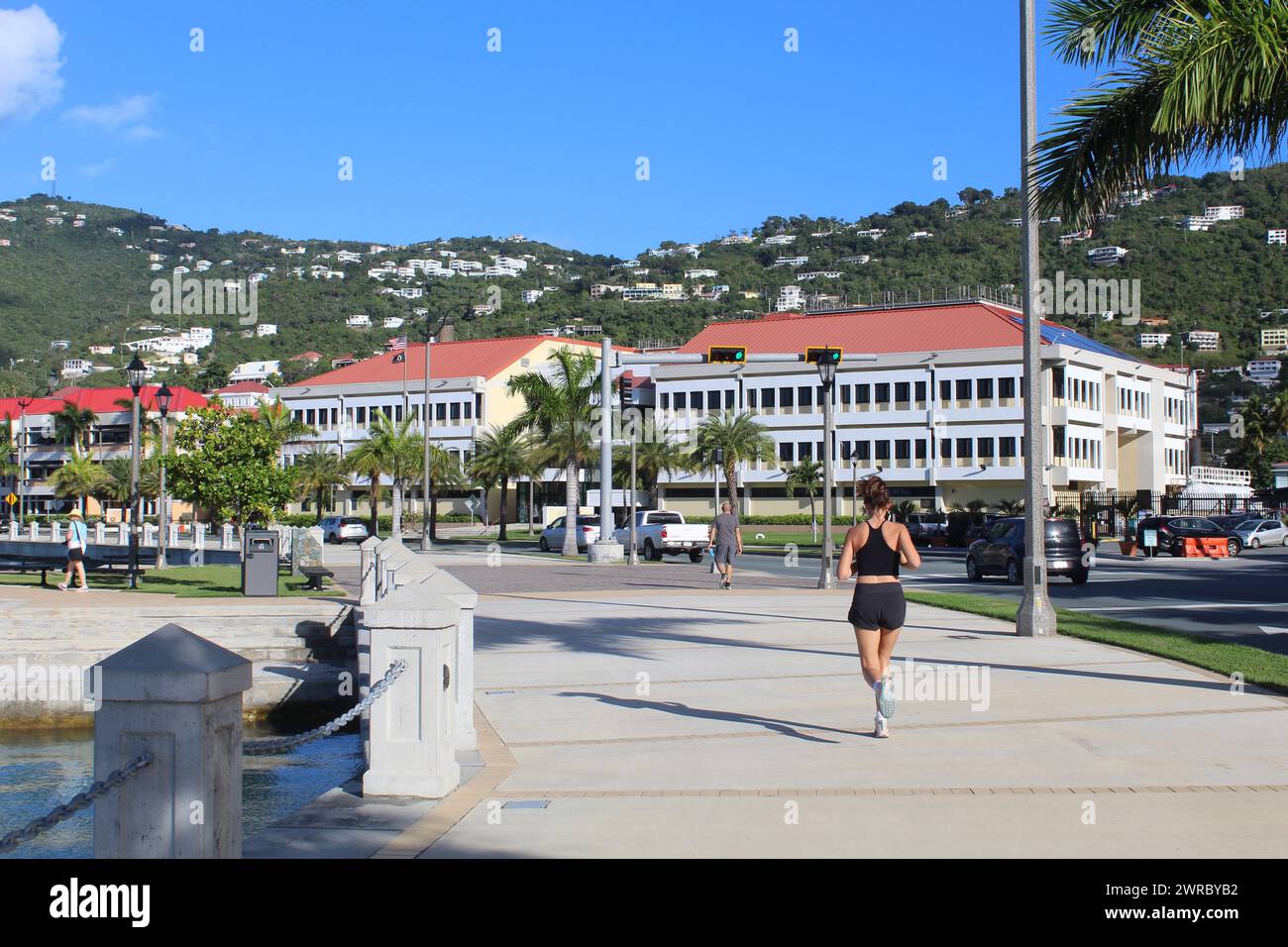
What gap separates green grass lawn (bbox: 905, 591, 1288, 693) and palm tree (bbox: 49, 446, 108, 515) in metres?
82.2

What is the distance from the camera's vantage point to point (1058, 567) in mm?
29984

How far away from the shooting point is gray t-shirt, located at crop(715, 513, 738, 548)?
89.5 feet

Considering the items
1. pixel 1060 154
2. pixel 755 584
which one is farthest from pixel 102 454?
pixel 1060 154

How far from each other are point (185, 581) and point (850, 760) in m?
23.3

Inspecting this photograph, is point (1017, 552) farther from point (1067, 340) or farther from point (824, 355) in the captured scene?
point (1067, 340)

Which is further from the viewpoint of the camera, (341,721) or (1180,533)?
(1180,533)

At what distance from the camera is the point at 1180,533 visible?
4719 centimetres

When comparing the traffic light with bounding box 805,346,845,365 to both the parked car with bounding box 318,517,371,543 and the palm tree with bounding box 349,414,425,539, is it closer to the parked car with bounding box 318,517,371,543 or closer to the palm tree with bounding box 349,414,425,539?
the parked car with bounding box 318,517,371,543

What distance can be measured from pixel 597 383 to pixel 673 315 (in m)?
99.3

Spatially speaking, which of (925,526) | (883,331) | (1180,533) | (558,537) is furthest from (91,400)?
(1180,533)

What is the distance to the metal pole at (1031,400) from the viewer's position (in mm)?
16766

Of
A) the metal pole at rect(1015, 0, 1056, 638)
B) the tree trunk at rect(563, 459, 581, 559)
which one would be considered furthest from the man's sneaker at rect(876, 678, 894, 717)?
the tree trunk at rect(563, 459, 581, 559)

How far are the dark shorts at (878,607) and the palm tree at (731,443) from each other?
195 feet
